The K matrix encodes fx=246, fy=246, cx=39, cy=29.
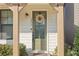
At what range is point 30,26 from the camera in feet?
41.3

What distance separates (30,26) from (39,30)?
1.70 ft

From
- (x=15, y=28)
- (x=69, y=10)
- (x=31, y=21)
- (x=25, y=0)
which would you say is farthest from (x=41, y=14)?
(x=25, y=0)

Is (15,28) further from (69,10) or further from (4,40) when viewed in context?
(69,10)

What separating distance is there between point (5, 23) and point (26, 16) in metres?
1.15

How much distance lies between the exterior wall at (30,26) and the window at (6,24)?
0.59 metres

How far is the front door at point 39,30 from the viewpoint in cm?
1260

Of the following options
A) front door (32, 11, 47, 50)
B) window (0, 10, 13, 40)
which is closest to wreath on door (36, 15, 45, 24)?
front door (32, 11, 47, 50)

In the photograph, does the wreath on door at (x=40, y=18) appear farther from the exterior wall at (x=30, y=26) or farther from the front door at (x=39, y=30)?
the exterior wall at (x=30, y=26)

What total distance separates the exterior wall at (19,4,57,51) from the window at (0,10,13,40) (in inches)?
23.2

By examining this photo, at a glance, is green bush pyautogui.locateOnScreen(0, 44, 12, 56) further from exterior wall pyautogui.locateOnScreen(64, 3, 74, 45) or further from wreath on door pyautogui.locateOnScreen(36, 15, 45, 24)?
exterior wall pyautogui.locateOnScreen(64, 3, 74, 45)

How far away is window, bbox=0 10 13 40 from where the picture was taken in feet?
41.5

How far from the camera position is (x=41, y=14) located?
12.6 metres

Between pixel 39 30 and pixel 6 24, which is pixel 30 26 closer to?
pixel 39 30

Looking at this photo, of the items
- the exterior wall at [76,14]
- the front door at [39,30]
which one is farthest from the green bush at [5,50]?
the exterior wall at [76,14]
